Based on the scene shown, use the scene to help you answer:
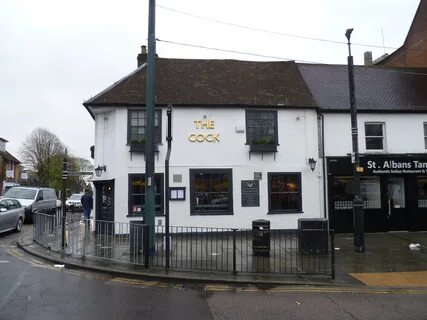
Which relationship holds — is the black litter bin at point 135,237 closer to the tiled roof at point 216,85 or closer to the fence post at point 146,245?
the fence post at point 146,245

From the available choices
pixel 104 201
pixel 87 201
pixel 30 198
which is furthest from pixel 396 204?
pixel 30 198

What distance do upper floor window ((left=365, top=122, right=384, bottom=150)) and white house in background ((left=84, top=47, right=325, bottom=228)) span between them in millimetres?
2521

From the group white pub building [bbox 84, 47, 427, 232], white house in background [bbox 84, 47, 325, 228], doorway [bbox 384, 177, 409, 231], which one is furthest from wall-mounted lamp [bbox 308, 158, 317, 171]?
doorway [bbox 384, 177, 409, 231]

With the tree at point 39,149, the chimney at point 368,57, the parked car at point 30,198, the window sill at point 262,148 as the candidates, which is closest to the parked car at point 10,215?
the parked car at point 30,198

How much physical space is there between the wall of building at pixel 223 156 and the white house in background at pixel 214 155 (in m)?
0.04

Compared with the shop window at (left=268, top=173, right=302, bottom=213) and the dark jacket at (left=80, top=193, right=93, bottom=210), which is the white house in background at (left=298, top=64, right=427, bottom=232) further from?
the dark jacket at (left=80, top=193, right=93, bottom=210)

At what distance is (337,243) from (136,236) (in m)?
7.77

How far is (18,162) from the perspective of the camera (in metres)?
74.6

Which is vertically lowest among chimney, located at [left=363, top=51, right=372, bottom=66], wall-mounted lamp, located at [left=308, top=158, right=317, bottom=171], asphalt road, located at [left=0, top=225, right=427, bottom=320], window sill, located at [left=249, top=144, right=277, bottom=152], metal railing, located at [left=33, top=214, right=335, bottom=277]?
asphalt road, located at [left=0, top=225, right=427, bottom=320]

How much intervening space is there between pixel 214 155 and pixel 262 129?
2386 millimetres

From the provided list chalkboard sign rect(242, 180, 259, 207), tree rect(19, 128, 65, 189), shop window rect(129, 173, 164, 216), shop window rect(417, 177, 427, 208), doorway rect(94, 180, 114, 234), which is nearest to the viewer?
shop window rect(129, 173, 164, 216)

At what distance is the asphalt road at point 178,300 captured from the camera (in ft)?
23.4

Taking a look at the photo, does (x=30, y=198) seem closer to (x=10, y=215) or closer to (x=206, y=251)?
(x=10, y=215)

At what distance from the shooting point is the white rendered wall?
1952 centimetres
